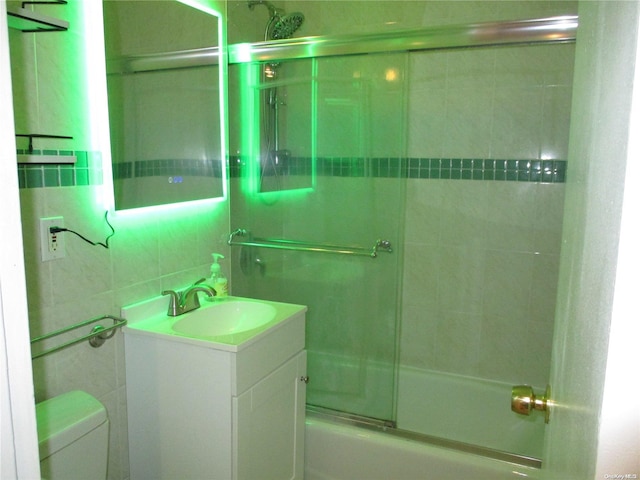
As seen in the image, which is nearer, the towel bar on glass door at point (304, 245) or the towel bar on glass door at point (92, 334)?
the towel bar on glass door at point (92, 334)

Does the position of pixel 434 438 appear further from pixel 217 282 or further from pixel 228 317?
pixel 217 282

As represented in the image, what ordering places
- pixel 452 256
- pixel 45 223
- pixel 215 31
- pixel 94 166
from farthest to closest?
pixel 452 256 < pixel 215 31 < pixel 94 166 < pixel 45 223

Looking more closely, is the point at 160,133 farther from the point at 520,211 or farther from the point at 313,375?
the point at 520,211

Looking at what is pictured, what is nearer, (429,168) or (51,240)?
(51,240)

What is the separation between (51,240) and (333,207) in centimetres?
127

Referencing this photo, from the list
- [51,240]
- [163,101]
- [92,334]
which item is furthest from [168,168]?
[92,334]

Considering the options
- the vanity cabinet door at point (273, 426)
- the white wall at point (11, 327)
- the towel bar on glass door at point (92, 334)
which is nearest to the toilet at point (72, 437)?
Result: the towel bar on glass door at point (92, 334)

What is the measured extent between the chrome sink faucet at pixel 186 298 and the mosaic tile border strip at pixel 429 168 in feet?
2.09

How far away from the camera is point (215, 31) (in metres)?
2.26

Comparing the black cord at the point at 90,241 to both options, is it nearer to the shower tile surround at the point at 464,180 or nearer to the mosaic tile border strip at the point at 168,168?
the mosaic tile border strip at the point at 168,168

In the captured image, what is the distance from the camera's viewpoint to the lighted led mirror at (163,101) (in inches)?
68.8

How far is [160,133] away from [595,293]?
1783 millimetres

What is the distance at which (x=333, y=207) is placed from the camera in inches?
95.0

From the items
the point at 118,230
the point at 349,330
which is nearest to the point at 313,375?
the point at 349,330
